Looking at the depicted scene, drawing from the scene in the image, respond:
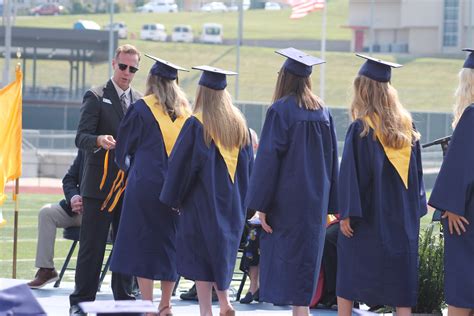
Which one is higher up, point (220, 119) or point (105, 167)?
point (220, 119)

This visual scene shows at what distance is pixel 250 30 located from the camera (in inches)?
3570

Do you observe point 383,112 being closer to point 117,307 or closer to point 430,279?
point 430,279

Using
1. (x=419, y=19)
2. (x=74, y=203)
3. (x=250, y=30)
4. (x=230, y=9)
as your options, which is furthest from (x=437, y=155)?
(x=230, y=9)

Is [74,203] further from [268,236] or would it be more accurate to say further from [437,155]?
[437,155]

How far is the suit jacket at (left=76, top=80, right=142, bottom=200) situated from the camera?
824 cm

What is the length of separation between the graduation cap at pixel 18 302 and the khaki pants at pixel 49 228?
3.90 metres

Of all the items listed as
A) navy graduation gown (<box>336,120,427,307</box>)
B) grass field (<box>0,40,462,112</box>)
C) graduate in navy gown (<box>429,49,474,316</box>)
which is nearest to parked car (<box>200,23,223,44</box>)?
grass field (<box>0,40,462,112</box>)

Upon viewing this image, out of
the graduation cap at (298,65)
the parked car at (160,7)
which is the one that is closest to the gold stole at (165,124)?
the graduation cap at (298,65)

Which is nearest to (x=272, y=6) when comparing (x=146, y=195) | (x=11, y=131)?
(x=11, y=131)

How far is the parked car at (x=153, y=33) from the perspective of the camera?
3179 inches

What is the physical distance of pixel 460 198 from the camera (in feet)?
21.8

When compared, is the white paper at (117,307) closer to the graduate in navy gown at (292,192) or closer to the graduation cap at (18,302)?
the graduation cap at (18,302)

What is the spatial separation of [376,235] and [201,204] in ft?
4.13

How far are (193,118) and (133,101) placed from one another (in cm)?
109
